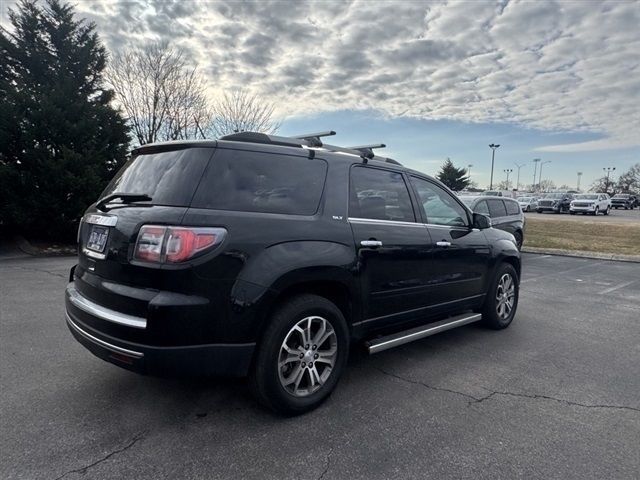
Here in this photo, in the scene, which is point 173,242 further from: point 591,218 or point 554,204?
point 554,204

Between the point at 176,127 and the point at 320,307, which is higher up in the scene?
the point at 176,127

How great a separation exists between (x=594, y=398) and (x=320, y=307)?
7.62ft

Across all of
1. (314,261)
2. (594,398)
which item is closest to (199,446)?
(314,261)

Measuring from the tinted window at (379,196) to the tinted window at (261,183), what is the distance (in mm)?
347

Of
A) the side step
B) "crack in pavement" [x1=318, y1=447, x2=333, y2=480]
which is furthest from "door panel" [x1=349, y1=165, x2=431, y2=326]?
"crack in pavement" [x1=318, y1=447, x2=333, y2=480]

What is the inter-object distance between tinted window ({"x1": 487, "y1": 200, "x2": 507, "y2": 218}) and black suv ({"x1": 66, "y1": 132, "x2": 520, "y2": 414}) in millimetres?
7796

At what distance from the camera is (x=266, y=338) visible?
2.73 m

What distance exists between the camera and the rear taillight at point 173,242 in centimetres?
246

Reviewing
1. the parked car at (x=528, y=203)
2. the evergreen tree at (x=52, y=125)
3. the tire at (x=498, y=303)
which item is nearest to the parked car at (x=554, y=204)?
the parked car at (x=528, y=203)

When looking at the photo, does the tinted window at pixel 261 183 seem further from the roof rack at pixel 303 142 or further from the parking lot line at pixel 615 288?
the parking lot line at pixel 615 288

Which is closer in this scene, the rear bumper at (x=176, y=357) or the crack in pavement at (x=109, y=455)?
the crack in pavement at (x=109, y=455)

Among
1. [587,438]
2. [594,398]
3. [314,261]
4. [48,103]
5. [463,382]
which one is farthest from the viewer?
[48,103]

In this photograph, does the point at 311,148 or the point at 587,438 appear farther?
the point at 311,148

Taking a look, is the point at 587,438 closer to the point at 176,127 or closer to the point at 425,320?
the point at 425,320
